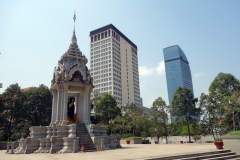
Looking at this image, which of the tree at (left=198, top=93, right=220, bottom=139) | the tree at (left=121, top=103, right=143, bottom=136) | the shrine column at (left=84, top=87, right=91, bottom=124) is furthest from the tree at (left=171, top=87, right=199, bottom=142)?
the shrine column at (left=84, top=87, right=91, bottom=124)

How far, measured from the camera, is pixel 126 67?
11925 centimetres

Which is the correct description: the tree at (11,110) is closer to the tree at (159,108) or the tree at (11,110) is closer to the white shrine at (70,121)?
the white shrine at (70,121)

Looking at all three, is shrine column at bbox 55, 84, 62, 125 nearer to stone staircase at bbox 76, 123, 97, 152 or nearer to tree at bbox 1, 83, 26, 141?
stone staircase at bbox 76, 123, 97, 152

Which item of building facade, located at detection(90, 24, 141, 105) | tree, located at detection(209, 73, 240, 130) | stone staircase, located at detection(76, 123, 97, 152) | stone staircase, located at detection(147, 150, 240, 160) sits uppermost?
building facade, located at detection(90, 24, 141, 105)

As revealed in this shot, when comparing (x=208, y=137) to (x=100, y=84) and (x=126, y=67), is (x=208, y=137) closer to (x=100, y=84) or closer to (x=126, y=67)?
(x=100, y=84)

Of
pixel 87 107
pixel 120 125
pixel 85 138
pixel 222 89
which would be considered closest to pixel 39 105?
pixel 120 125

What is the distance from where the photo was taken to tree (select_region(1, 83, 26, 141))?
41594 mm

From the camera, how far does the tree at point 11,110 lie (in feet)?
136

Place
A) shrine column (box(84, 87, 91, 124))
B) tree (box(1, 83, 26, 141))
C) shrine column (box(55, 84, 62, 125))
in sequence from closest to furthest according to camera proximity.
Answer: shrine column (box(55, 84, 62, 125)) < shrine column (box(84, 87, 91, 124)) < tree (box(1, 83, 26, 141))

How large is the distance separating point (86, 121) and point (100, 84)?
8227 centimetres

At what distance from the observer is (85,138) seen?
72.1 ft

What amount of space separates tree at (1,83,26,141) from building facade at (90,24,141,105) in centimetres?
6170

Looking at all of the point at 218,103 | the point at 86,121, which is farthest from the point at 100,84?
the point at 86,121

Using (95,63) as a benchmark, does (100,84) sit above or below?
below
